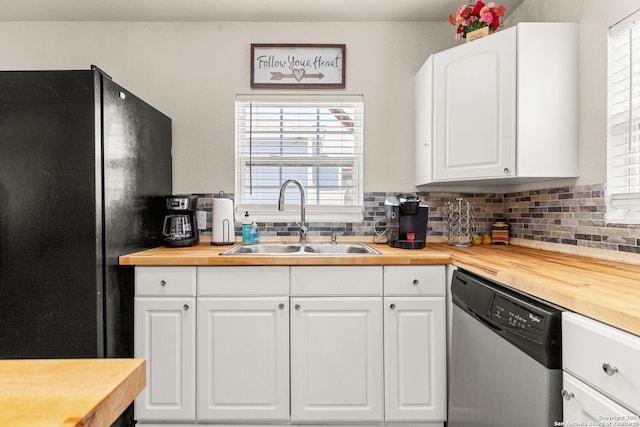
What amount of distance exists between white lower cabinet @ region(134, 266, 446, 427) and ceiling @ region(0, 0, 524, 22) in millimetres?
1606

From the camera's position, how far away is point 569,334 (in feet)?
3.12

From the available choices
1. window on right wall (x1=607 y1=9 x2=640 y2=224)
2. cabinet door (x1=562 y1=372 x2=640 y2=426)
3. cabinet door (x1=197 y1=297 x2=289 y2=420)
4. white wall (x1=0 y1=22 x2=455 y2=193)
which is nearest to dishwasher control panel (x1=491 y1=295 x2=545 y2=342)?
cabinet door (x1=562 y1=372 x2=640 y2=426)

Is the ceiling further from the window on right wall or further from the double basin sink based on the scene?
the double basin sink

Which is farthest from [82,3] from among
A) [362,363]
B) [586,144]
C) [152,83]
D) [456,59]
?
[586,144]

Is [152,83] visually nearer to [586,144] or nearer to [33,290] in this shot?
[33,290]

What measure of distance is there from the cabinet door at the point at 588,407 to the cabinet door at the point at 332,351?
2.99 ft

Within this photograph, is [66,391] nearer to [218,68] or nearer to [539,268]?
[539,268]

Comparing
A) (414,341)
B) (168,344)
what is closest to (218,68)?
(168,344)

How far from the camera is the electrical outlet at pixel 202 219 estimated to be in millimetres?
2426

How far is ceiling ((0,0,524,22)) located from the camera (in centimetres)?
222

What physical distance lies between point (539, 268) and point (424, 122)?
3.81 feet

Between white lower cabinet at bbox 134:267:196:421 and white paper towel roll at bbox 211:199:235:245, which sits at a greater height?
white paper towel roll at bbox 211:199:235:245

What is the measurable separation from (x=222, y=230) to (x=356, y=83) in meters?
1.31

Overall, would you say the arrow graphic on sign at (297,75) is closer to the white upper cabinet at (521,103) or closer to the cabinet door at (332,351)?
the white upper cabinet at (521,103)
